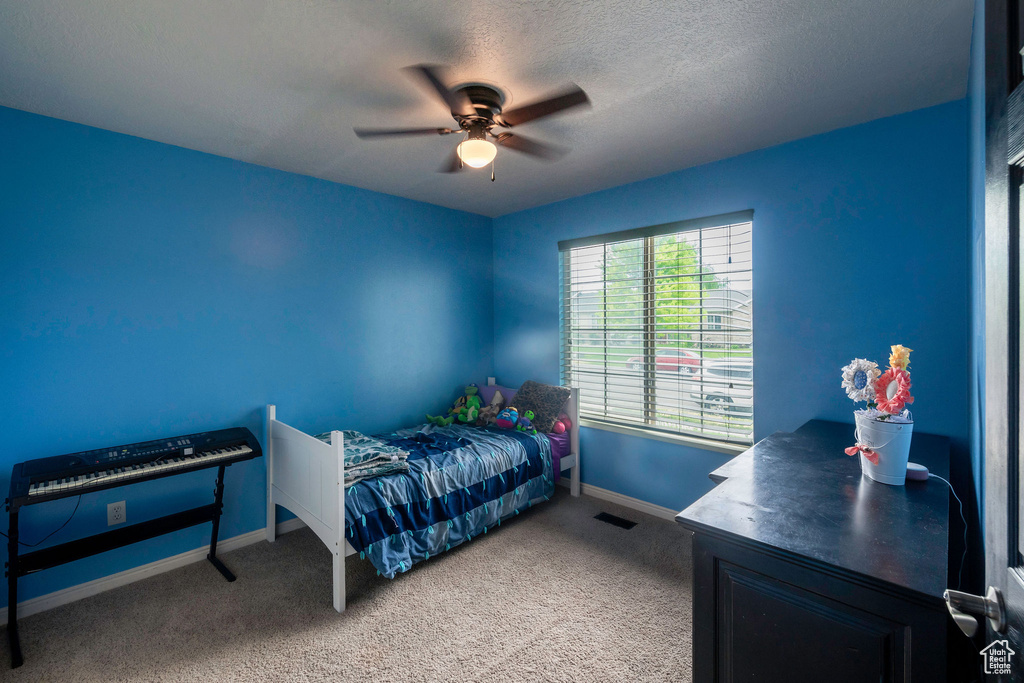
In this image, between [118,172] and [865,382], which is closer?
[865,382]

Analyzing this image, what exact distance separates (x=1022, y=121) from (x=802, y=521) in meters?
1.04

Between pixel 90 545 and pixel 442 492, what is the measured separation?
1.66 metres

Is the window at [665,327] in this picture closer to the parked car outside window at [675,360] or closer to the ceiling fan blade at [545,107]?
the parked car outside window at [675,360]

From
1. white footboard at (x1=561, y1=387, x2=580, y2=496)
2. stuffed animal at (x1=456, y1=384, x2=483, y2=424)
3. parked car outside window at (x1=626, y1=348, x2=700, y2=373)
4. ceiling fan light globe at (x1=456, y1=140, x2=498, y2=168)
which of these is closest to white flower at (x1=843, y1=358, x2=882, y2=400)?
parked car outside window at (x1=626, y1=348, x2=700, y2=373)

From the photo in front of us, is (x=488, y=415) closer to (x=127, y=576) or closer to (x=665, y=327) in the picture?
(x=665, y=327)


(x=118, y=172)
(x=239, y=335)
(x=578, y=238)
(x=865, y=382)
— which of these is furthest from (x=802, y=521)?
(x=118, y=172)

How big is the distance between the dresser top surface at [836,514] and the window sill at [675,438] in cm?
101

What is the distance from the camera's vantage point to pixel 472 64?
1775 mm

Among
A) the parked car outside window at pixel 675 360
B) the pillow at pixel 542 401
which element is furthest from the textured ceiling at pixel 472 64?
the pillow at pixel 542 401

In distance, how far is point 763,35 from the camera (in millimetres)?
1643

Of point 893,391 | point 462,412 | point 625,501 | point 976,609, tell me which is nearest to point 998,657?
point 976,609

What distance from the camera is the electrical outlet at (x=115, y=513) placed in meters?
2.37

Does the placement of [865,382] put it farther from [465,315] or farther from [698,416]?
[465,315]

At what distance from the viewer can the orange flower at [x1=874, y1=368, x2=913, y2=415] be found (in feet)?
4.75
